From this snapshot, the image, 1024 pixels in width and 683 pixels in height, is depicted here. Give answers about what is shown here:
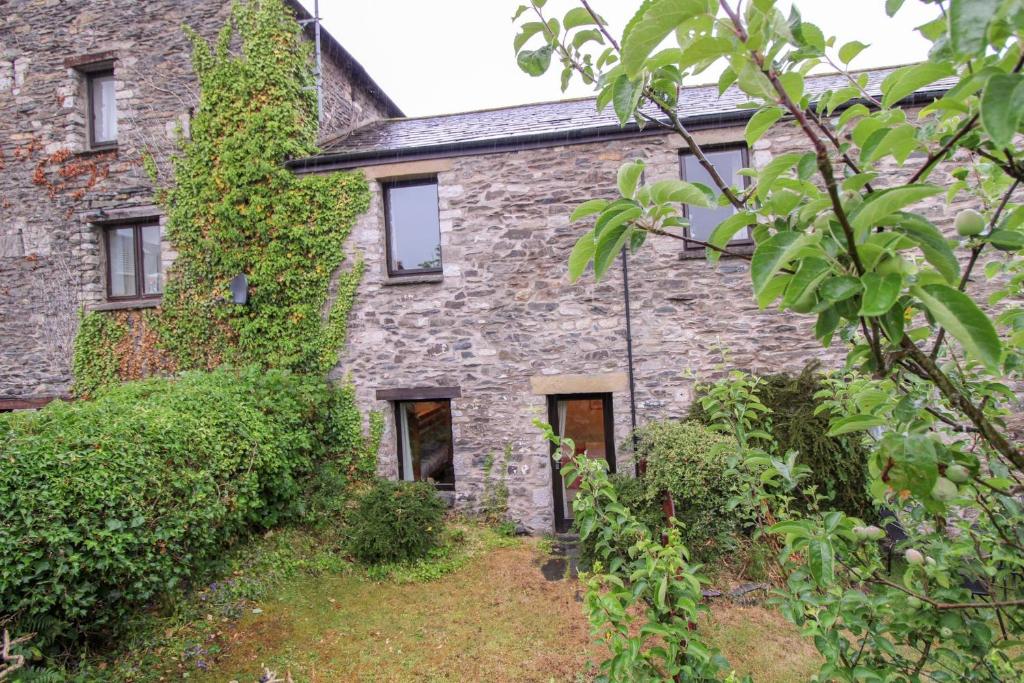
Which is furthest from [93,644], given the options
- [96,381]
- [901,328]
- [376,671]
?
[901,328]

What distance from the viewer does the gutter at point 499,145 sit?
6.34 meters

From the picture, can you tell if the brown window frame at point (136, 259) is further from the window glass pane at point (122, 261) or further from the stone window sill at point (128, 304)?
the stone window sill at point (128, 304)

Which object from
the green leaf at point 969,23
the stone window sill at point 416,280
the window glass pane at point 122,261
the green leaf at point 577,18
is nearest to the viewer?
the green leaf at point 969,23

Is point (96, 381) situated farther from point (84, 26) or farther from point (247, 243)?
point (84, 26)

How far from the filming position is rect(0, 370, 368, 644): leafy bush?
3744mm

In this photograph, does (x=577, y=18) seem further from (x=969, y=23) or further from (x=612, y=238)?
(x=969, y=23)

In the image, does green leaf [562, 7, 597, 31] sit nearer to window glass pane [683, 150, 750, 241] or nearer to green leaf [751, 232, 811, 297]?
green leaf [751, 232, 811, 297]

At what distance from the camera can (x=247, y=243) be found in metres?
7.60

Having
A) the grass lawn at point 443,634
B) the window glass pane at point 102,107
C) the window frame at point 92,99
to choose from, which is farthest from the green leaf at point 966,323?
the window glass pane at point 102,107

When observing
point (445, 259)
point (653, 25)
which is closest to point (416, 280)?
point (445, 259)

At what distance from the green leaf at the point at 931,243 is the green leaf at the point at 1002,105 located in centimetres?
19

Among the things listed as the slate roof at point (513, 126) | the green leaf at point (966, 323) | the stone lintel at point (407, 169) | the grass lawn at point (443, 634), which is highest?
the slate roof at point (513, 126)

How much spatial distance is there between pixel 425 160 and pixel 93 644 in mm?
6183

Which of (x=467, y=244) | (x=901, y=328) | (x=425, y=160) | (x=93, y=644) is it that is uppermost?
(x=425, y=160)
